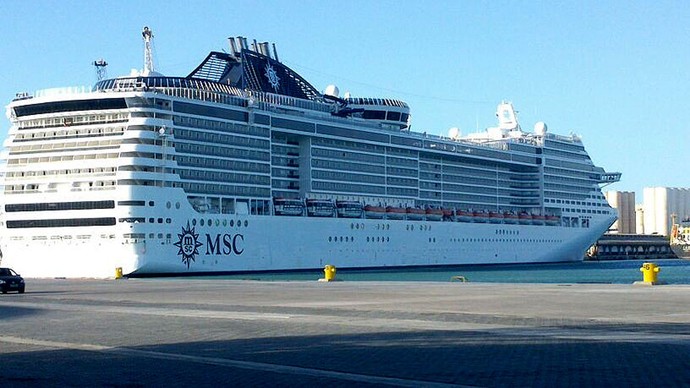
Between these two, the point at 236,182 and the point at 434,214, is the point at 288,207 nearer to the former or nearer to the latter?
the point at 236,182

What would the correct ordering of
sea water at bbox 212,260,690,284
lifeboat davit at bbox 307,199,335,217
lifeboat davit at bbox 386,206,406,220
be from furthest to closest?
lifeboat davit at bbox 386,206,406,220 < lifeboat davit at bbox 307,199,335,217 < sea water at bbox 212,260,690,284

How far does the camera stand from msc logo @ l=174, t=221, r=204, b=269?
7119 cm

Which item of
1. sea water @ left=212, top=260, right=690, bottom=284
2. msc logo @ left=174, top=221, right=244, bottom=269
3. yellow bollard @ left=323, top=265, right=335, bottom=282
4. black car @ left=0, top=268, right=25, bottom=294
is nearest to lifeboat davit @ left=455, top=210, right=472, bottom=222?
sea water @ left=212, top=260, right=690, bottom=284

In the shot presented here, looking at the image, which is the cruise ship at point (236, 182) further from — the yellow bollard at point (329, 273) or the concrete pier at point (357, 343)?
the concrete pier at point (357, 343)

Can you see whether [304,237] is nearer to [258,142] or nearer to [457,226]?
[258,142]

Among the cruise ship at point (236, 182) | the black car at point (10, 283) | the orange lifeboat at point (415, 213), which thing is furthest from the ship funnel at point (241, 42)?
the black car at point (10, 283)

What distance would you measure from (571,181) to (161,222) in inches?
2368

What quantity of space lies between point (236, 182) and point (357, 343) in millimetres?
59528

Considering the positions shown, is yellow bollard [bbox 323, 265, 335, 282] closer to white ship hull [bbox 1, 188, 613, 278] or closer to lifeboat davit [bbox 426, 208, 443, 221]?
white ship hull [bbox 1, 188, 613, 278]

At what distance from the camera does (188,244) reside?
71688 millimetres

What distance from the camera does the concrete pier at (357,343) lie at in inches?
564

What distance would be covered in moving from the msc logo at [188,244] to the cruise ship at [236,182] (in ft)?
0.35

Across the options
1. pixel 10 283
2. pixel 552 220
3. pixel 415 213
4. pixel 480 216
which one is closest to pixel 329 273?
pixel 10 283

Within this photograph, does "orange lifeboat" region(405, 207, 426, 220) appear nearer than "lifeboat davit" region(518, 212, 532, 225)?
Yes
